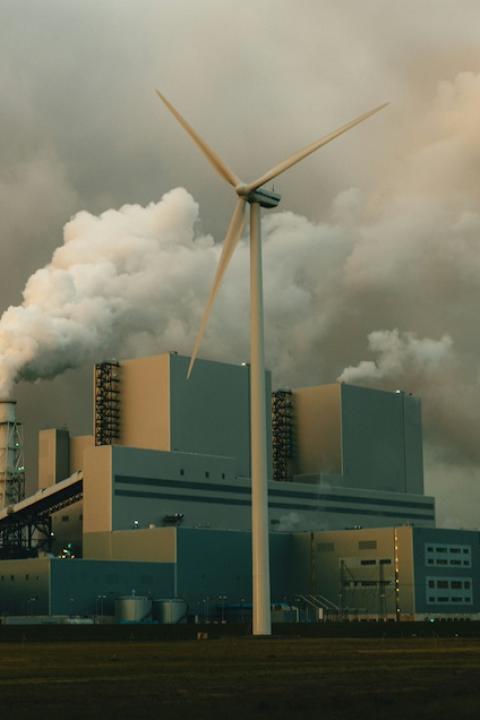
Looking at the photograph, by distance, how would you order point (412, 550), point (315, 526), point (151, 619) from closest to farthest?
point (151, 619) < point (412, 550) < point (315, 526)

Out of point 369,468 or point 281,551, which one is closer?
point 281,551

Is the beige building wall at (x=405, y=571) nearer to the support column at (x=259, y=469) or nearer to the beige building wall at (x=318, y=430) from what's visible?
the beige building wall at (x=318, y=430)

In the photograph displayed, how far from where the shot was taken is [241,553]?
137875 millimetres

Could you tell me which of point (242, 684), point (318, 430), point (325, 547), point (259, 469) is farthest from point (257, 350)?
point (318, 430)

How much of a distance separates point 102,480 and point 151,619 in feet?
61.2

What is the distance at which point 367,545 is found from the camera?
136 m

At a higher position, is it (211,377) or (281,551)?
(211,377)

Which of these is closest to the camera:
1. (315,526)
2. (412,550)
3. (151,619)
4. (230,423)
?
(151,619)

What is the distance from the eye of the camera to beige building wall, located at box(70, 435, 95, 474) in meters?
159

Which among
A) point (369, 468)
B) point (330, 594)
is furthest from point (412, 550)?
point (369, 468)

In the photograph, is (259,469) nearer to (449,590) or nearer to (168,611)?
(168,611)

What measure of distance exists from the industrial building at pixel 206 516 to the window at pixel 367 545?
0.16 meters

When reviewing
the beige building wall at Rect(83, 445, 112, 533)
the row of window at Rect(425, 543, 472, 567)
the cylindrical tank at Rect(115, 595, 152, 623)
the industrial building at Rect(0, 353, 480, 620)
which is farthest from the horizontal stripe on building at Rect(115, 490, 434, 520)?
the row of window at Rect(425, 543, 472, 567)

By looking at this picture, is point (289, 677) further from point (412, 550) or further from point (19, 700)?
point (412, 550)
